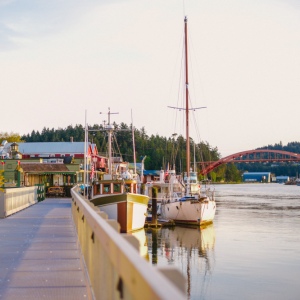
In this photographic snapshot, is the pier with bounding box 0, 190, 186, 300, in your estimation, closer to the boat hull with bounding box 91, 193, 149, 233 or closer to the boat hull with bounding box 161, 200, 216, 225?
the boat hull with bounding box 91, 193, 149, 233

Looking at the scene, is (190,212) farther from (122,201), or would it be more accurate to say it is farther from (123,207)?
(122,201)

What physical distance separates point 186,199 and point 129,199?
528 inches

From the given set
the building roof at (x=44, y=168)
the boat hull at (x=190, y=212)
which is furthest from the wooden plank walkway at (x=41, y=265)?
the building roof at (x=44, y=168)

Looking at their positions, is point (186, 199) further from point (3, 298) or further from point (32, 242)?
point (3, 298)

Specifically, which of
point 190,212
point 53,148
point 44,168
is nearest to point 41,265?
point 190,212

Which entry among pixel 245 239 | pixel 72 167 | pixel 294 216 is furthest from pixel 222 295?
pixel 72 167

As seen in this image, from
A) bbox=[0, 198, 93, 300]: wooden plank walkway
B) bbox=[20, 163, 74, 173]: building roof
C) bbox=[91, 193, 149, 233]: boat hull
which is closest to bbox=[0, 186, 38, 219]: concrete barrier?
bbox=[0, 198, 93, 300]: wooden plank walkway

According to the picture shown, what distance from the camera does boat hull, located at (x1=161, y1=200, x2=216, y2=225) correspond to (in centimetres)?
5447

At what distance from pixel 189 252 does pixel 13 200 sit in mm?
13993

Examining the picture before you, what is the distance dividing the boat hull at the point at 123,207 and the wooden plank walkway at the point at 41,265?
22.7 metres

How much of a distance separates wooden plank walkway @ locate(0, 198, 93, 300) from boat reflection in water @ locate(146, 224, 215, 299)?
943cm

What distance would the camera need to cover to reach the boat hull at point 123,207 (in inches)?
1646

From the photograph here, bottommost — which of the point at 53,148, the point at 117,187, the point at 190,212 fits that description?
the point at 190,212

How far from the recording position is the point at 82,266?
11273 mm
